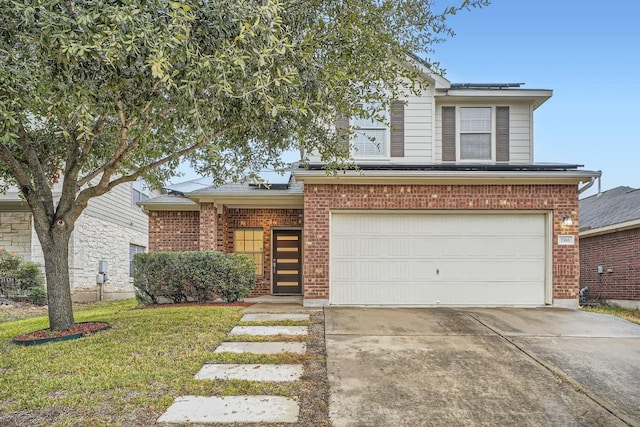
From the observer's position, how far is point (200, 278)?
29.5 feet

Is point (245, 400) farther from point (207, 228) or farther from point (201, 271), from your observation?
point (207, 228)

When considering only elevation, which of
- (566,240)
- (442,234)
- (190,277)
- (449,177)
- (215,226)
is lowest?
(190,277)

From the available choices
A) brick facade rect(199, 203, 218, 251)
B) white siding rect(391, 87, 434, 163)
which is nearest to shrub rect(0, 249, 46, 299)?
brick facade rect(199, 203, 218, 251)

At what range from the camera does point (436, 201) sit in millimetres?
8914

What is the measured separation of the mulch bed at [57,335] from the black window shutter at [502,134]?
9.39m

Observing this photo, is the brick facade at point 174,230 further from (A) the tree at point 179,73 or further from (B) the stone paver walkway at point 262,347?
(B) the stone paver walkway at point 262,347

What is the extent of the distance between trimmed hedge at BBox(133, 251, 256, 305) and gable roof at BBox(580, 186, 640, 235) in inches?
424

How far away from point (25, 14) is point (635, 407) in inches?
275

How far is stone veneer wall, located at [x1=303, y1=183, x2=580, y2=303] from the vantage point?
882 centimetres

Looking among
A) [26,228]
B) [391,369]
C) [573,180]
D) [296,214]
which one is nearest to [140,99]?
[391,369]

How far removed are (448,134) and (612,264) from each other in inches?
276

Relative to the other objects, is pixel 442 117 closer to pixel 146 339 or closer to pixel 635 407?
pixel 635 407

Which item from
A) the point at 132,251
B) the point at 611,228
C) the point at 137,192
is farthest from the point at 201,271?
the point at 611,228

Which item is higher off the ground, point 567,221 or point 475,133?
point 475,133
